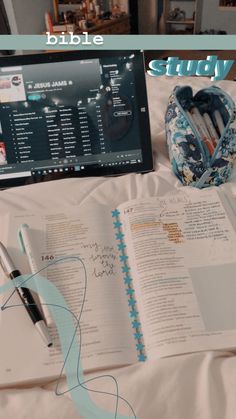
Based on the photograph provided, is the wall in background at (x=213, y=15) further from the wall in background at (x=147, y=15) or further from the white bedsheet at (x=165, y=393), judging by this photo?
the white bedsheet at (x=165, y=393)

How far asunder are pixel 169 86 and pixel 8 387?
0.94 m

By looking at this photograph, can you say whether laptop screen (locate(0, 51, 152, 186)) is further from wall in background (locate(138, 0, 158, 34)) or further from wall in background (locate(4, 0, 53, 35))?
wall in background (locate(138, 0, 158, 34))

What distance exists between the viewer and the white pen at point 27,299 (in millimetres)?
412

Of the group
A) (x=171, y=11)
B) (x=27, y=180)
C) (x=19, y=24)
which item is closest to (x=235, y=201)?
(x=27, y=180)

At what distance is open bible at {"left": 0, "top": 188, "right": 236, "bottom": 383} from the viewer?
40 cm

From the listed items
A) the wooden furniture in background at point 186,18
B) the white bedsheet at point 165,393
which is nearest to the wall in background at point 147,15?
the wooden furniture in background at point 186,18

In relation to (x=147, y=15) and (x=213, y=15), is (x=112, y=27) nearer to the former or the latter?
(x=147, y=15)

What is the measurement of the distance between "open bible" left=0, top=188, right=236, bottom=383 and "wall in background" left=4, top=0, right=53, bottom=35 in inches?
80.8

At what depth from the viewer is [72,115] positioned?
70 centimetres

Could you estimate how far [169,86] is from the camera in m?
1.09

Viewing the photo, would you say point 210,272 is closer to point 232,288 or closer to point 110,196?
point 232,288

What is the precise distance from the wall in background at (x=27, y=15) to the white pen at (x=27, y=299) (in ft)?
6.92

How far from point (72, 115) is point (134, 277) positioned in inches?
14.5

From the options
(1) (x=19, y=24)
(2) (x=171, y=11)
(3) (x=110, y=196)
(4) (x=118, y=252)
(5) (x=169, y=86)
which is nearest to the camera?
(4) (x=118, y=252)
